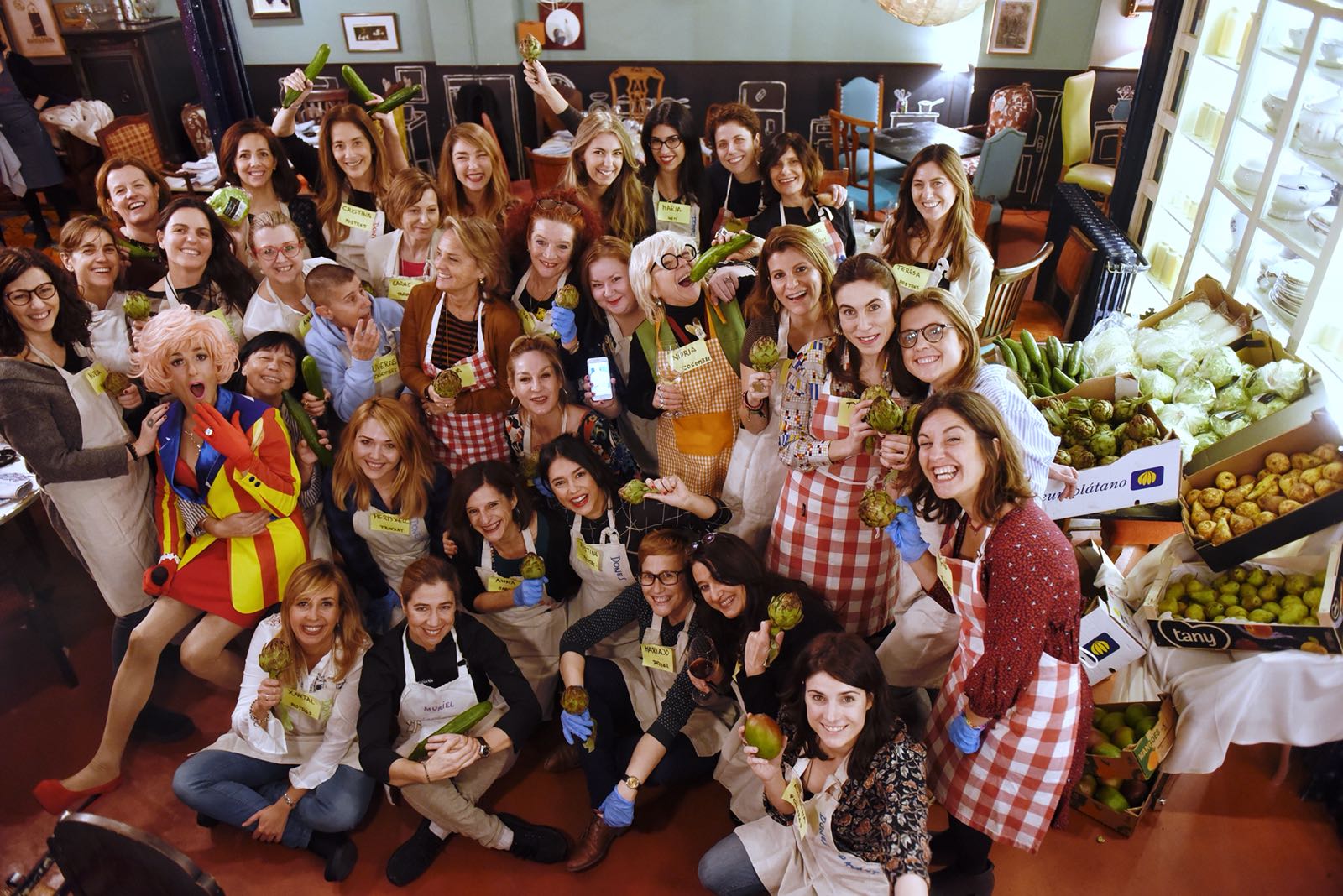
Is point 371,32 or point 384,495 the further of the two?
point 371,32

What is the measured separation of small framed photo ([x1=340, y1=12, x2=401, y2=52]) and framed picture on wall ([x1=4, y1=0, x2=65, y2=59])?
2.43 meters

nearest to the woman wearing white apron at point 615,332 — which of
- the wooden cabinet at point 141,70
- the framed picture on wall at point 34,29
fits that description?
the wooden cabinet at point 141,70

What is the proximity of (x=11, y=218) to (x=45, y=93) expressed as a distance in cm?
120

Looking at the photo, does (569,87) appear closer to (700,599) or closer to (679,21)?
(679,21)

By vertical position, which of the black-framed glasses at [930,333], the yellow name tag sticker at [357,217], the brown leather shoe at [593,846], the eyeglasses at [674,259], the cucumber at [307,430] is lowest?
the brown leather shoe at [593,846]

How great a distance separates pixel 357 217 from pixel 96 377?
118 centimetres

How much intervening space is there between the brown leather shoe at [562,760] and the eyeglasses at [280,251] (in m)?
2.08

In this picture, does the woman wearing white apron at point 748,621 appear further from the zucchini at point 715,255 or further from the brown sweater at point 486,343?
the brown sweater at point 486,343

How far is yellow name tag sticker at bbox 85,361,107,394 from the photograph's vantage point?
307 cm

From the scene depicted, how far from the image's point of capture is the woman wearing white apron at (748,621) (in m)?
2.67

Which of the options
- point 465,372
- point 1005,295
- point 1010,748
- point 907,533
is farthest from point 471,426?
point 1005,295

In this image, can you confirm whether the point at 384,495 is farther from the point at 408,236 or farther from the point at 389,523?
the point at 408,236

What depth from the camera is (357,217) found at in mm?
3758

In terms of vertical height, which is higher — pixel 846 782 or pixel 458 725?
pixel 846 782
